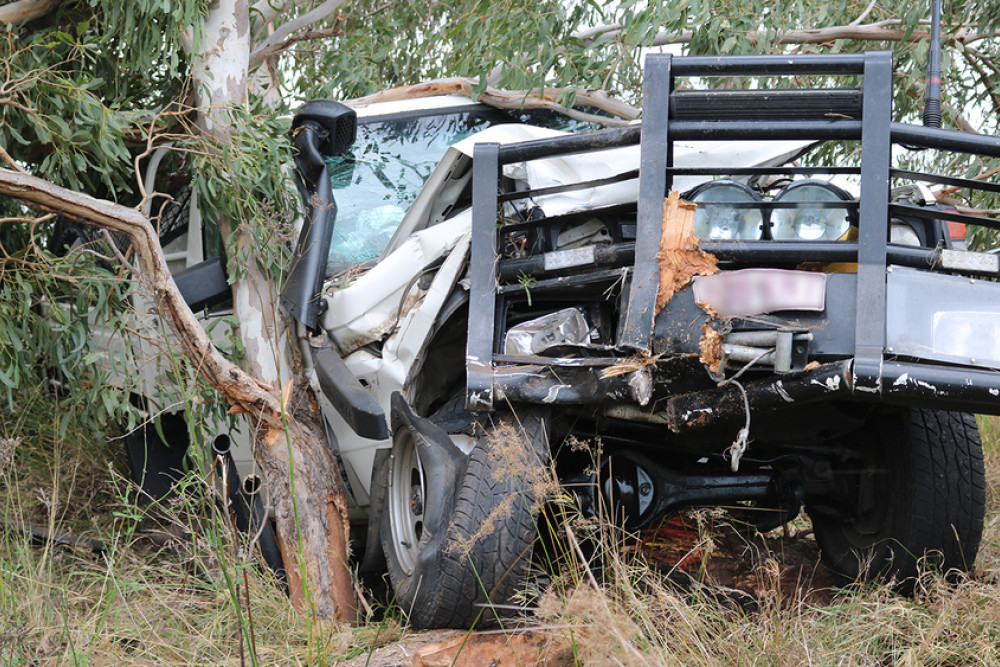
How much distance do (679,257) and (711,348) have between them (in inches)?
11.6

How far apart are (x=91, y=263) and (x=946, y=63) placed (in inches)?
186

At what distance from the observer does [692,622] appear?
115 inches

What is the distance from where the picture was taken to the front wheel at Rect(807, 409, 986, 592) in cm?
350

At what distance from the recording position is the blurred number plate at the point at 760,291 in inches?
111

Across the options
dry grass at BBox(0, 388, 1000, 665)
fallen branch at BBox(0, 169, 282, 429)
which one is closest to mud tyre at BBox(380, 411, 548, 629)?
dry grass at BBox(0, 388, 1000, 665)

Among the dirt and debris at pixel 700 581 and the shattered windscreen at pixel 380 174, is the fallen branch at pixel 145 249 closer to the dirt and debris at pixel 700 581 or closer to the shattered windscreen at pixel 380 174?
the shattered windscreen at pixel 380 174

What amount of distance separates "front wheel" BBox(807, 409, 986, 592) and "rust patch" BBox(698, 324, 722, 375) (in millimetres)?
1020

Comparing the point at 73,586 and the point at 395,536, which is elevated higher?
the point at 395,536

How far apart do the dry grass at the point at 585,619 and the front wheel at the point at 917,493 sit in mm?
123

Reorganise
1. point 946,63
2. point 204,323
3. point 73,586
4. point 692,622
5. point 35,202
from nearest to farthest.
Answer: point 692,622
point 35,202
point 73,586
point 204,323
point 946,63

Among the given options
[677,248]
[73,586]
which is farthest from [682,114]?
[73,586]

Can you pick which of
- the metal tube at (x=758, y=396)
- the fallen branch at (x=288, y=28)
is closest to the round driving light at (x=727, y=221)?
the metal tube at (x=758, y=396)

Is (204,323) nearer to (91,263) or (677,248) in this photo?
(91,263)

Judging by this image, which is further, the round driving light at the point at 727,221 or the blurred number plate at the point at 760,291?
the round driving light at the point at 727,221
